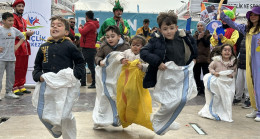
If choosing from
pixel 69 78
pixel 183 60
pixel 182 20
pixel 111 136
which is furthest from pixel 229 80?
pixel 182 20

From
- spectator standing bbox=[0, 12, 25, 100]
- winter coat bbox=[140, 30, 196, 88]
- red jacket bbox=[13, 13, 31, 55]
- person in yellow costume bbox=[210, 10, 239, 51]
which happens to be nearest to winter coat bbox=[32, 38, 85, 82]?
winter coat bbox=[140, 30, 196, 88]

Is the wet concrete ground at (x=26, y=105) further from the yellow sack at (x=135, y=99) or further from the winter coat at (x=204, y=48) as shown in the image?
the yellow sack at (x=135, y=99)

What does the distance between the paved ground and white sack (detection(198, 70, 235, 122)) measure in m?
0.20

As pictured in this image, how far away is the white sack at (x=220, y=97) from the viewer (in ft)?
19.4

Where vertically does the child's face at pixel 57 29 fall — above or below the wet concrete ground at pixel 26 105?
above

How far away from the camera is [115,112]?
188 inches

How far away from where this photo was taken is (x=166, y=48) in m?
3.96

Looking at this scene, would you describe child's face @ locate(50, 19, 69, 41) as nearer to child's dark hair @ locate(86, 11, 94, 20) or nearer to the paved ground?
the paved ground

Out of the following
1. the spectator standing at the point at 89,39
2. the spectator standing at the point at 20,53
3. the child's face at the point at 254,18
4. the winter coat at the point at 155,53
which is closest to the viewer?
the winter coat at the point at 155,53

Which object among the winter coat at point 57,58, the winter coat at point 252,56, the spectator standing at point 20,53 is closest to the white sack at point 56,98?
the winter coat at point 57,58

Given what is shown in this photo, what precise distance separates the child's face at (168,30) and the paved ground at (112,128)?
4.63 feet

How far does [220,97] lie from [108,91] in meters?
2.35

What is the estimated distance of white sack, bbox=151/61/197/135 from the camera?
3898 mm

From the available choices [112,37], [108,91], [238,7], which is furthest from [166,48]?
[238,7]
